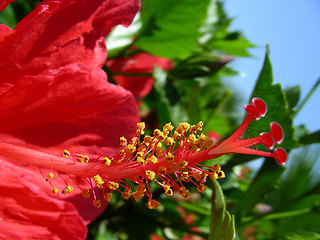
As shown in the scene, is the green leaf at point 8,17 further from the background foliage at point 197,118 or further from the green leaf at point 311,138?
the green leaf at point 311,138

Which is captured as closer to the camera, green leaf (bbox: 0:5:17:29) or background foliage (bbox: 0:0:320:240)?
background foliage (bbox: 0:0:320:240)

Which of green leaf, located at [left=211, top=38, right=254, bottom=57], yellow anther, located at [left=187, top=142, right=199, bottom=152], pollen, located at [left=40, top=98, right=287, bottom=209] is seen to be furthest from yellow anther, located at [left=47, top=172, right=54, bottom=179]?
green leaf, located at [left=211, top=38, right=254, bottom=57]

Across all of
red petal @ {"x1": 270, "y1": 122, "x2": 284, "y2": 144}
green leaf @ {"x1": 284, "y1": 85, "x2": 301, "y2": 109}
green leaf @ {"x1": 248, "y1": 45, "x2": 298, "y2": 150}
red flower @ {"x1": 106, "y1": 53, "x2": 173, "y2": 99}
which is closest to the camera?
red petal @ {"x1": 270, "y1": 122, "x2": 284, "y2": 144}

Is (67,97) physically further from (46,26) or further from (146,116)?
(146,116)

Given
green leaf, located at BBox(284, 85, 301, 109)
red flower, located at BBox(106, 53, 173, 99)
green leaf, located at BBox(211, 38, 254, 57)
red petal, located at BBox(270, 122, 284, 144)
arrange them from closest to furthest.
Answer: red petal, located at BBox(270, 122, 284, 144) → green leaf, located at BBox(284, 85, 301, 109) → red flower, located at BBox(106, 53, 173, 99) → green leaf, located at BBox(211, 38, 254, 57)

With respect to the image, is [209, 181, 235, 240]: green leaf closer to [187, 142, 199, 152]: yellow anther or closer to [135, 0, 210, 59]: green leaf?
[187, 142, 199, 152]: yellow anther

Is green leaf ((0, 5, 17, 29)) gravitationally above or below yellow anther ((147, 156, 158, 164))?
above
